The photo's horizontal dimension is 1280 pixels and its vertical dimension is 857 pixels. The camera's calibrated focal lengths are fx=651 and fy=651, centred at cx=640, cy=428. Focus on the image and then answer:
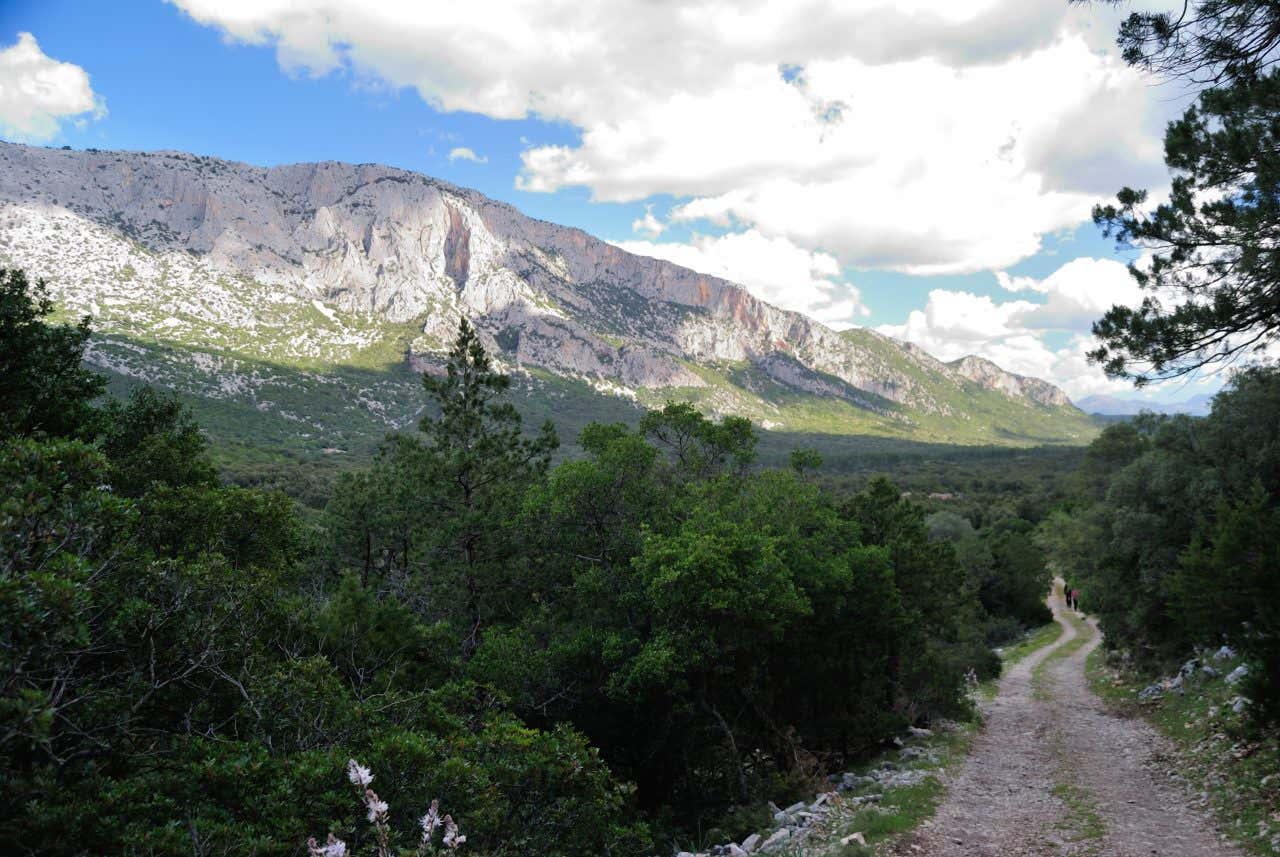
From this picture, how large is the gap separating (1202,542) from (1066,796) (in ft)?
48.6

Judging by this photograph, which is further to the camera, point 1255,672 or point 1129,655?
point 1129,655

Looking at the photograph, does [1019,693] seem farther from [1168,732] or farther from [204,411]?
[204,411]

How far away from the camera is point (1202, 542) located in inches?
917

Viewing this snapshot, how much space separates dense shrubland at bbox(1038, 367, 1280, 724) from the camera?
44.0 ft

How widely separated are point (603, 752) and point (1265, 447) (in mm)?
24991

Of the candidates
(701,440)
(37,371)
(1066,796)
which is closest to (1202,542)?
(1066,796)

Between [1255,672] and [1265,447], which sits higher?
[1265,447]

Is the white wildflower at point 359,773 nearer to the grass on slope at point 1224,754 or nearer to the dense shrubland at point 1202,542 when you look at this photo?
the grass on slope at point 1224,754

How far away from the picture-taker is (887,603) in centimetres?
2009

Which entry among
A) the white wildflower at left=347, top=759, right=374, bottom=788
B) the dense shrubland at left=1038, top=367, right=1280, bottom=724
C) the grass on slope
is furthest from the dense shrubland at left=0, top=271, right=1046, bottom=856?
the dense shrubland at left=1038, top=367, right=1280, bottom=724

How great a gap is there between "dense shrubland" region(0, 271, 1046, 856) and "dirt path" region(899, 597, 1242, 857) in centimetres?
332

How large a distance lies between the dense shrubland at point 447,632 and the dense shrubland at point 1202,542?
21.6 ft

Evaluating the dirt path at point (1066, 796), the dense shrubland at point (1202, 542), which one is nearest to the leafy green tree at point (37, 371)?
the dirt path at point (1066, 796)

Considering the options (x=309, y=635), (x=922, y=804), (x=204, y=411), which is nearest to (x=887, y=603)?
(x=922, y=804)
